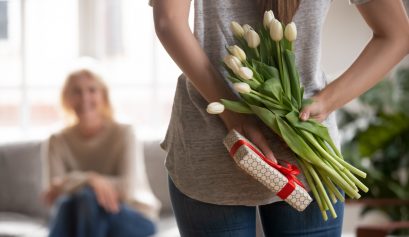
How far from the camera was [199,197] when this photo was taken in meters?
1.48

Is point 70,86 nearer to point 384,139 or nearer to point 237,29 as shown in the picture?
point 384,139

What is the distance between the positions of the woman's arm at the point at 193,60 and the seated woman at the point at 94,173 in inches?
110

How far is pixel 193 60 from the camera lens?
4.65ft

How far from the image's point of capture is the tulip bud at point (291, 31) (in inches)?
55.6

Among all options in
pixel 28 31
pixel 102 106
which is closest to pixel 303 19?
pixel 102 106

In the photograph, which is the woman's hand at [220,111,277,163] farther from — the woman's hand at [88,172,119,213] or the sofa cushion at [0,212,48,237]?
the sofa cushion at [0,212,48,237]

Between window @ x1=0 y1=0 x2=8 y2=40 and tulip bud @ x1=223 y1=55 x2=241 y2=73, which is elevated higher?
tulip bud @ x1=223 y1=55 x2=241 y2=73

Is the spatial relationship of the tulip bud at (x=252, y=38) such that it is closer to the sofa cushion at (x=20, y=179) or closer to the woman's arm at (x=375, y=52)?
the woman's arm at (x=375, y=52)

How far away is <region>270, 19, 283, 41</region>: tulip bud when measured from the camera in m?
1.40

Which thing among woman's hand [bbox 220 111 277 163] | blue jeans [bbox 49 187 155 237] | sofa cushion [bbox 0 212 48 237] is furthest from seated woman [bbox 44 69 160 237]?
woman's hand [bbox 220 111 277 163]

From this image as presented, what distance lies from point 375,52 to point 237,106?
0.28m

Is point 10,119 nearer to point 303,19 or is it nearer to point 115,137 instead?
point 115,137

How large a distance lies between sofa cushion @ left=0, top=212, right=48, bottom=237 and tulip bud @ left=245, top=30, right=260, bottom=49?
315cm

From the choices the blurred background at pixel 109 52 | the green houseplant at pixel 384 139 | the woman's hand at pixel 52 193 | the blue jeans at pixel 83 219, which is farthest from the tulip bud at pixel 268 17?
the blurred background at pixel 109 52
